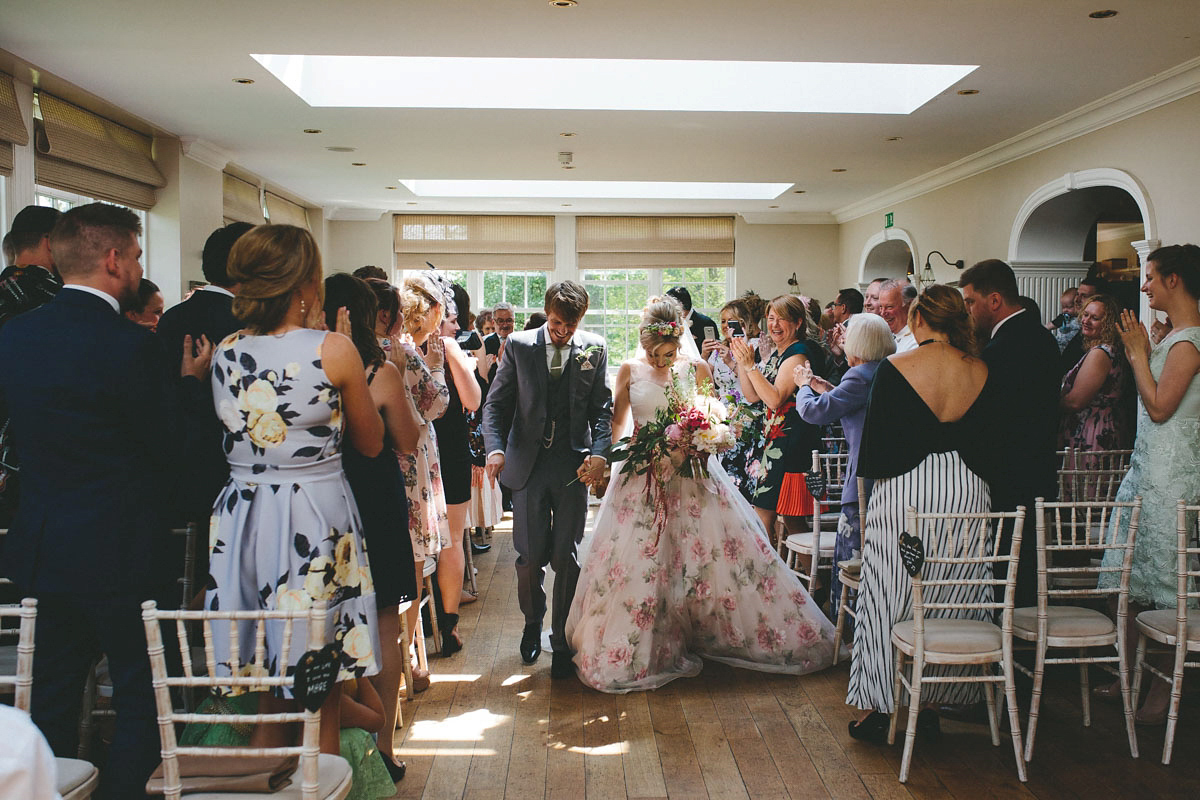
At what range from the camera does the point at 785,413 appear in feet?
16.0

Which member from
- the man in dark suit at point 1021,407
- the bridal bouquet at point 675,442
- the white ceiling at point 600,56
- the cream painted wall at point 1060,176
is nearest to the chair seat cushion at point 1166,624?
the man in dark suit at point 1021,407

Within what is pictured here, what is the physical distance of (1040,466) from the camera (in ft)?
11.7

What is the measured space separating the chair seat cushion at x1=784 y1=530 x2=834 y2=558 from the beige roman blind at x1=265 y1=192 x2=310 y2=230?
725 cm

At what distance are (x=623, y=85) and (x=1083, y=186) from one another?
3573 mm

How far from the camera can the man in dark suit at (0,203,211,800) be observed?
2270 millimetres

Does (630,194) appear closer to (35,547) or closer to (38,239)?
(38,239)

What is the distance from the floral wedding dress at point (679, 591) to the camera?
3973 millimetres

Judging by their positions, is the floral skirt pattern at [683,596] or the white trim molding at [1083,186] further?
the white trim molding at [1083,186]

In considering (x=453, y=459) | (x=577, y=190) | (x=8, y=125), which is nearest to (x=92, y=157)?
(x=8, y=125)

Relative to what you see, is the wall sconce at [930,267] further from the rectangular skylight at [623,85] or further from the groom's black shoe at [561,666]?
→ the groom's black shoe at [561,666]

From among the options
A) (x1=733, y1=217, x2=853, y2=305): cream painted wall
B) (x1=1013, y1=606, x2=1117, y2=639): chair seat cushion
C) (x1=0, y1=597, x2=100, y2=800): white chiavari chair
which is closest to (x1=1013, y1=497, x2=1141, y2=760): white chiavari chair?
(x1=1013, y1=606, x2=1117, y2=639): chair seat cushion

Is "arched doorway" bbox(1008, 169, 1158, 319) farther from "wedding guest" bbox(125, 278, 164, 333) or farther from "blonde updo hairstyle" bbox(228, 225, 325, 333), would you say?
Result: "blonde updo hairstyle" bbox(228, 225, 325, 333)

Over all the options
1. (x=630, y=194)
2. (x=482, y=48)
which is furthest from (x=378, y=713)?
(x=630, y=194)

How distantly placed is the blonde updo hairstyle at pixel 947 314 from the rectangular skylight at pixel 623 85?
374cm
